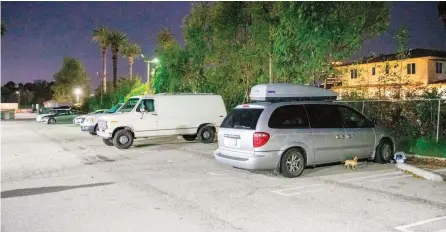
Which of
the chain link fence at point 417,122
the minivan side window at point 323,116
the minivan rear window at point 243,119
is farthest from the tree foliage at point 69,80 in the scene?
the minivan side window at point 323,116

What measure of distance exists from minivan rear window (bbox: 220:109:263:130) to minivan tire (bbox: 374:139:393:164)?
3717 mm

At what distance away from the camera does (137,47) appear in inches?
2438

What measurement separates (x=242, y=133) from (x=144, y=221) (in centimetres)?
364

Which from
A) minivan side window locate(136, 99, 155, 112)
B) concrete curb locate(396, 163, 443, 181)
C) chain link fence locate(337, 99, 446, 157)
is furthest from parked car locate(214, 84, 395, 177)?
minivan side window locate(136, 99, 155, 112)

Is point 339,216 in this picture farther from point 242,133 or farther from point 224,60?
point 224,60

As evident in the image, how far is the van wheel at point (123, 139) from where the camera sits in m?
15.5

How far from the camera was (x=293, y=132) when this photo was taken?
9031 mm

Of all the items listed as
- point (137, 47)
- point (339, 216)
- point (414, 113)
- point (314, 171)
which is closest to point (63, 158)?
point (314, 171)

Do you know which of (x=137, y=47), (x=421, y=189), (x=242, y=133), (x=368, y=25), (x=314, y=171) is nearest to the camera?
(x=421, y=189)

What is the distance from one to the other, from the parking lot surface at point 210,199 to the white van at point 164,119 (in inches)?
147

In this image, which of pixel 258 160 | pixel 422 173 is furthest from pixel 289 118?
pixel 422 173

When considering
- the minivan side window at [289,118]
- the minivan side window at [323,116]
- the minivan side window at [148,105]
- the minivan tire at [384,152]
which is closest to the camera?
the minivan side window at [289,118]

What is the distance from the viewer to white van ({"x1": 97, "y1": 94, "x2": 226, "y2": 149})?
15555 millimetres

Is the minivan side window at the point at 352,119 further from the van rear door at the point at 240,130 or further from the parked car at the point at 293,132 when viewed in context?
the van rear door at the point at 240,130
